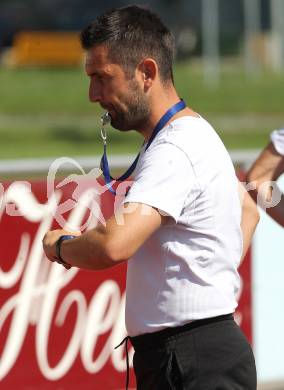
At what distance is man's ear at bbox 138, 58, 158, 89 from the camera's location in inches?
131

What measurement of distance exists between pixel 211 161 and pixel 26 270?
2775 mm

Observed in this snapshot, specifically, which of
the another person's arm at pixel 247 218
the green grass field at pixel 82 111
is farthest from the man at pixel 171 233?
the green grass field at pixel 82 111

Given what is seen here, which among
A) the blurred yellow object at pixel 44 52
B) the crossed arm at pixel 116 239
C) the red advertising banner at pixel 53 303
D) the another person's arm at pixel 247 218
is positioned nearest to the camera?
the crossed arm at pixel 116 239

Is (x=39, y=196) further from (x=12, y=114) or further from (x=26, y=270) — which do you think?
(x=12, y=114)

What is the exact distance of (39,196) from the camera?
19.4 feet

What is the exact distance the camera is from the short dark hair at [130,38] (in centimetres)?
333

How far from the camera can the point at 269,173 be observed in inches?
185

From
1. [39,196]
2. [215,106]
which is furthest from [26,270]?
[215,106]

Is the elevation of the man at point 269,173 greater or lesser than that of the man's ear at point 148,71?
lesser

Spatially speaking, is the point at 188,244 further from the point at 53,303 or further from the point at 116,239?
the point at 53,303

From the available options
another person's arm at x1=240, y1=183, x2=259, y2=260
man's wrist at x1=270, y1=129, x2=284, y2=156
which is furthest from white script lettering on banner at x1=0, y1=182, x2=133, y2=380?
another person's arm at x1=240, y1=183, x2=259, y2=260

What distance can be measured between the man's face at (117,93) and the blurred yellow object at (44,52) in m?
31.6

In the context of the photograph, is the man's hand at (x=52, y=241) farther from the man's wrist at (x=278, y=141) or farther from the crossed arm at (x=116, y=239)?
the man's wrist at (x=278, y=141)

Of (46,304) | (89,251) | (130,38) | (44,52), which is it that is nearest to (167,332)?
(89,251)
